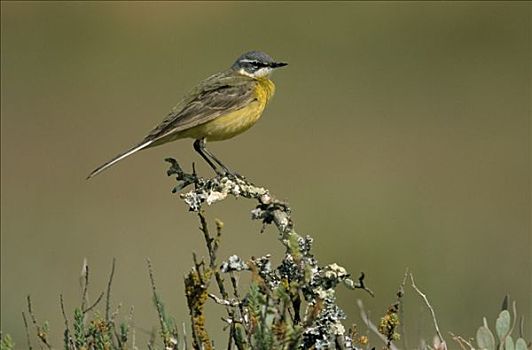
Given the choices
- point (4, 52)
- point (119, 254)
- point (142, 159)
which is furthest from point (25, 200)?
point (4, 52)

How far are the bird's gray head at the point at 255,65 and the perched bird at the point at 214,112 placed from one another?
5.3 inches

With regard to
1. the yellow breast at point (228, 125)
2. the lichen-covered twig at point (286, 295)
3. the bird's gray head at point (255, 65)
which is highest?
the bird's gray head at point (255, 65)

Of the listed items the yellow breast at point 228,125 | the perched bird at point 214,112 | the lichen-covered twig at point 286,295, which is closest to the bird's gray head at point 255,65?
the perched bird at point 214,112

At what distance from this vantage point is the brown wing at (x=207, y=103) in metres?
4.90

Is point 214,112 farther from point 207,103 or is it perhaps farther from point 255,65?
point 255,65

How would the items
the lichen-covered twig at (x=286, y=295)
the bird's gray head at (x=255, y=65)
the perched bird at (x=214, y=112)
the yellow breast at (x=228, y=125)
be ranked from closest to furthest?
1. the lichen-covered twig at (x=286, y=295)
2. the perched bird at (x=214, y=112)
3. the yellow breast at (x=228, y=125)
4. the bird's gray head at (x=255, y=65)

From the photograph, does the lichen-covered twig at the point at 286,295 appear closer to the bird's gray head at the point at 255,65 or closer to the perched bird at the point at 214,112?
the perched bird at the point at 214,112

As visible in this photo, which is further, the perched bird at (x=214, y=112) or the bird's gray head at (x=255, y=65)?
the bird's gray head at (x=255, y=65)

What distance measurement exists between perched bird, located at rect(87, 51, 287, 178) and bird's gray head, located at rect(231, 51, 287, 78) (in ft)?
0.45

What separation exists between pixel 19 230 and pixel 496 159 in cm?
427

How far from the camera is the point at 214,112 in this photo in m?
4.96

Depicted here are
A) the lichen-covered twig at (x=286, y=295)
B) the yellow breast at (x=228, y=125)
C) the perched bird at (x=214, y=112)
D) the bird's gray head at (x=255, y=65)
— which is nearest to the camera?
the lichen-covered twig at (x=286, y=295)

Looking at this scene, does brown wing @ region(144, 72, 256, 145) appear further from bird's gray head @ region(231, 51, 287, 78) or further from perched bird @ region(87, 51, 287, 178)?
bird's gray head @ region(231, 51, 287, 78)

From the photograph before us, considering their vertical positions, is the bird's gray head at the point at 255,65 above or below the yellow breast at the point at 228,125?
above
